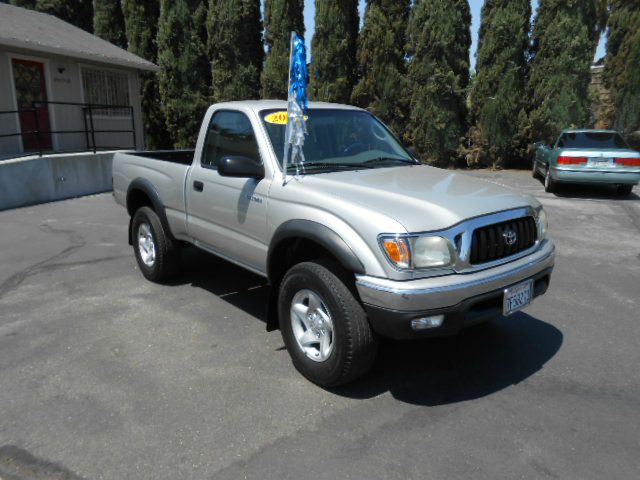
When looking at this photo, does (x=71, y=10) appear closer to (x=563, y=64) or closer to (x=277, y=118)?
(x=563, y=64)

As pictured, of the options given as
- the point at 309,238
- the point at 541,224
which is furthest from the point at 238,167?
the point at 541,224

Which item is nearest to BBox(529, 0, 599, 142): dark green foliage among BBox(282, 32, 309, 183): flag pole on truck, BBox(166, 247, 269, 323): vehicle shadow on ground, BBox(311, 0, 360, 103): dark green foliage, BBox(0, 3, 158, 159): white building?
BBox(311, 0, 360, 103): dark green foliage

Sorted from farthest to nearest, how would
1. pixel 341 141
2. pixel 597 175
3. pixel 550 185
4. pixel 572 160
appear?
pixel 550 185 < pixel 572 160 < pixel 597 175 < pixel 341 141

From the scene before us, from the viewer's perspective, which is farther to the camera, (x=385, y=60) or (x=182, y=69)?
(x=182, y=69)

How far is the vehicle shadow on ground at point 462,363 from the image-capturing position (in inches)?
135

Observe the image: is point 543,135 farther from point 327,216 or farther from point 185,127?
point 327,216

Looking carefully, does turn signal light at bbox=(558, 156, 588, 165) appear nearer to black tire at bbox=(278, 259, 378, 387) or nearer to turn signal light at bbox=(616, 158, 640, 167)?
turn signal light at bbox=(616, 158, 640, 167)

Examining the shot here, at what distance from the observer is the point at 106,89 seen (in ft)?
50.6

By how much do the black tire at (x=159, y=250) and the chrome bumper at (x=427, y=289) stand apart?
9.49 ft

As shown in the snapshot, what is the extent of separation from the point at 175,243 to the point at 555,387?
3.73 m

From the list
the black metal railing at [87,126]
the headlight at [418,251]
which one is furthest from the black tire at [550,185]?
the black metal railing at [87,126]

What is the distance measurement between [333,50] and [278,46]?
2.16m

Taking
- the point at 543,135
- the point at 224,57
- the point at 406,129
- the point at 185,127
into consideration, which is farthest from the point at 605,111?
the point at 185,127

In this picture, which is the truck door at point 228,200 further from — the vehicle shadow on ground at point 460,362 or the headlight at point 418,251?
the headlight at point 418,251
